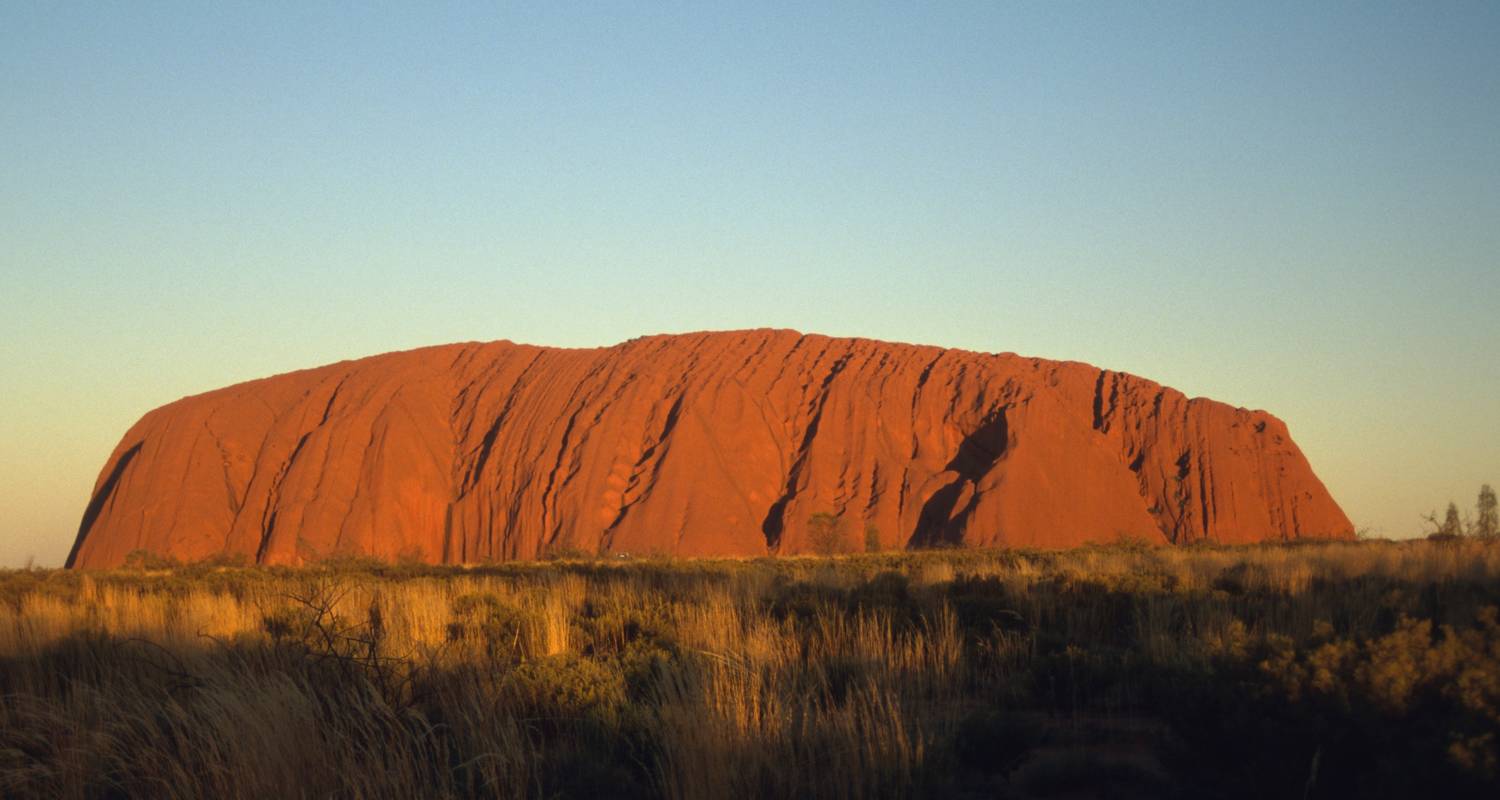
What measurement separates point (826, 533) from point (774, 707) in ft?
168

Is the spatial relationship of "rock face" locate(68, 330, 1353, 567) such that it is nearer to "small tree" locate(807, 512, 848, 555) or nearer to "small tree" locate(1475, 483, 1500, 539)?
"small tree" locate(807, 512, 848, 555)

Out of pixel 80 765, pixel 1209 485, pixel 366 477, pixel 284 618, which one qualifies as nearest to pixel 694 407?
pixel 366 477

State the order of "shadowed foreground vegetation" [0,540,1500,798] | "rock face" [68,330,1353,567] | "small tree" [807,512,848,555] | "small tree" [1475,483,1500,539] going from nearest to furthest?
"shadowed foreground vegetation" [0,540,1500,798] → "small tree" [1475,483,1500,539] → "small tree" [807,512,848,555] → "rock face" [68,330,1353,567]

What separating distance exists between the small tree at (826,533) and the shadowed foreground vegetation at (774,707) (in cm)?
4521

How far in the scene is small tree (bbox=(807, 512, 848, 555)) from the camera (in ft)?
186

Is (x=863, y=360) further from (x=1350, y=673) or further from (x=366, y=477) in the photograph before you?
(x=1350, y=673)

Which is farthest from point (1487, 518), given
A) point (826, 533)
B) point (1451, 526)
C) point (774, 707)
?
point (826, 533)

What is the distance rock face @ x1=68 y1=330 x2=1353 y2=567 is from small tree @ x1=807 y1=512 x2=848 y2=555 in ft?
2.56

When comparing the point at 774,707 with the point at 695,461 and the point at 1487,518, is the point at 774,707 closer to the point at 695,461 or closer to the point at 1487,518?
the point at 1487,518

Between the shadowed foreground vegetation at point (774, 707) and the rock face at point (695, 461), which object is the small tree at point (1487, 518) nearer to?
the shadowed foreground vegetation at point (774, 707)

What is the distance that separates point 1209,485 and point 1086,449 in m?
8.26

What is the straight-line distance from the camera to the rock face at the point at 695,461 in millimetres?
59094

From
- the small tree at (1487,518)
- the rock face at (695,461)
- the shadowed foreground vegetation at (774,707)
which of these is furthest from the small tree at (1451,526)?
the rock face at (695,461)

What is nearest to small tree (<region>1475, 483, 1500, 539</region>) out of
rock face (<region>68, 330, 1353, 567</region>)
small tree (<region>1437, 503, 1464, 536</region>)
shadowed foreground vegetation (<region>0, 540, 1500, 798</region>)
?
small tree (<region>1437, 503, 1464, 536</region>)
